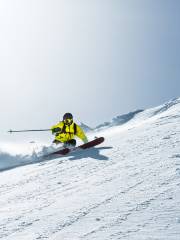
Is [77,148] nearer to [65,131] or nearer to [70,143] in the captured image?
[70,143]

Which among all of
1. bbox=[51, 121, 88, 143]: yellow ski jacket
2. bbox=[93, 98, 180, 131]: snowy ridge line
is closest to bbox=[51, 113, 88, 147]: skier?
bbox=[51, 121, 88, 143]: yellow ski jacket

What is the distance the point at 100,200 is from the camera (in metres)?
6.72

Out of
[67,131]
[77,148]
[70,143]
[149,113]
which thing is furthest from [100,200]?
[149,113]

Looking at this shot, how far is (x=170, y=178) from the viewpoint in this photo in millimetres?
7254

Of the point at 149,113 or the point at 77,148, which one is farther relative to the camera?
the point at 149,113

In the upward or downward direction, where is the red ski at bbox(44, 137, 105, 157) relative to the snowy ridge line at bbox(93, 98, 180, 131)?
upward

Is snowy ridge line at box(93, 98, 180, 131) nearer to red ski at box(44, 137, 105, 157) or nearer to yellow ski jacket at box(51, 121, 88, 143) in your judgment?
yellow ski jacket at box(51, 121, 88, 143)

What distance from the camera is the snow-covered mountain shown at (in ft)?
17.0

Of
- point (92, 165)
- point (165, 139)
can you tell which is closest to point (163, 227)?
point (92, 165)

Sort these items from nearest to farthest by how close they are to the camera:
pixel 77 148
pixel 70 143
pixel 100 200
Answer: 1. pixel 100 200
2. pixel 77 148
3. pixel 70 143

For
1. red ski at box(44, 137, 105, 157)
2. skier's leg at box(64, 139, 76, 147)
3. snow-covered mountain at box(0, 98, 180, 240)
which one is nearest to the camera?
snow-covered mountain at box(0, 98, 180, 240)

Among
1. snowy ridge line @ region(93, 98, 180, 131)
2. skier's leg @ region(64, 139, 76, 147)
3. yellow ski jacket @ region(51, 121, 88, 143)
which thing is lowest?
snowy ridge line @ region(93, 98, 180, 131)

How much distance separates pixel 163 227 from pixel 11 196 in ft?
15.5

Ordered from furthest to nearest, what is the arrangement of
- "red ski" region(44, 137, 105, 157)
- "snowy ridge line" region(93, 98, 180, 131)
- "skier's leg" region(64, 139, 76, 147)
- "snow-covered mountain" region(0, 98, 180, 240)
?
1. "snowy ridge line" region(93, 98, 180, 131)
2. "skier's leg" region(64, 139, 76, 147)
3. "red ski" region(44, 137, 105, 157)
4. "snow-covered mountain" region(0, 98, 180, 240)
